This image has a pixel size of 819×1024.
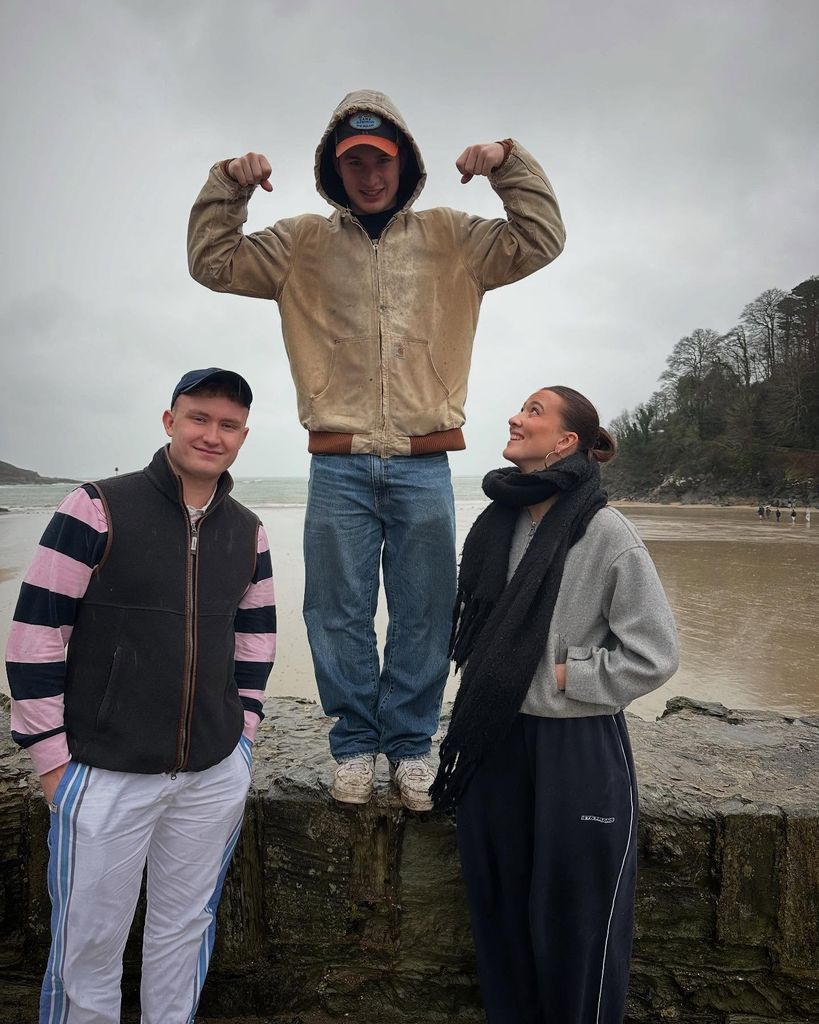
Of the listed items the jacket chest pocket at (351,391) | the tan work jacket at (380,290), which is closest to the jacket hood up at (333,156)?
the tan work jacket at (380,290)

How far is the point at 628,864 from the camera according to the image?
1793mm

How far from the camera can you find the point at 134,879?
1724mm

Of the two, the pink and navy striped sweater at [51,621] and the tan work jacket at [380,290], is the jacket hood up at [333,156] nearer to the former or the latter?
the tan work jacket at [380,290]

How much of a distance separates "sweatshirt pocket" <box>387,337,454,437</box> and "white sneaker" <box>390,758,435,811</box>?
1215mm

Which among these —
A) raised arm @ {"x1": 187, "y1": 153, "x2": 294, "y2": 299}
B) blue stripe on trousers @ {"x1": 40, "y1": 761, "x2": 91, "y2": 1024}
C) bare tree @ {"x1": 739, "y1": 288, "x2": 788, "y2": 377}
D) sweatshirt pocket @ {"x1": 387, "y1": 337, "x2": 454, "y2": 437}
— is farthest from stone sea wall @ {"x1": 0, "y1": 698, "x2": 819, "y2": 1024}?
bare tree @ {"x1": 739, "y1": 288, "x2": 788, "y2": 377}

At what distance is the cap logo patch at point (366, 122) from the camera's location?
2.26 meters

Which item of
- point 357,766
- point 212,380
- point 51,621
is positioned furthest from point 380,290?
point 357,766

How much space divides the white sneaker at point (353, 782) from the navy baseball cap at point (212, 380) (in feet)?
4.38

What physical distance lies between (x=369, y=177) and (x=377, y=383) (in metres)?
0.76

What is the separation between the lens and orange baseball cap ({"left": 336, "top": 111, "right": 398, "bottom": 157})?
88.8 inches

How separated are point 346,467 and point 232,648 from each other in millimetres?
786

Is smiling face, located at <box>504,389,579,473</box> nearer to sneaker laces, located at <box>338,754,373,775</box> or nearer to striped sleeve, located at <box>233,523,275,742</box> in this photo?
Result: striped sleeve, located at <box>233,523,275,742</box>

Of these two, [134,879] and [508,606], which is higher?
[508,606]

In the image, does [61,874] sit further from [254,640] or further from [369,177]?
[369,177]
